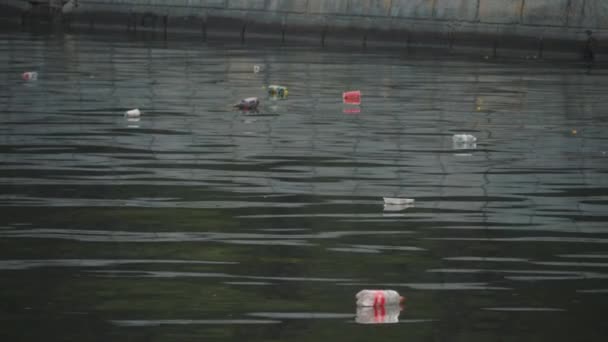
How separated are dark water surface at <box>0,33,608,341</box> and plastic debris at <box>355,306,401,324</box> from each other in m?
0.02

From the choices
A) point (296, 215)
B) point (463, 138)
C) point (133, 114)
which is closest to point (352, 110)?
point (133, 114)

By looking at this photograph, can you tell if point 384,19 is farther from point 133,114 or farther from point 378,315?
point 378,315

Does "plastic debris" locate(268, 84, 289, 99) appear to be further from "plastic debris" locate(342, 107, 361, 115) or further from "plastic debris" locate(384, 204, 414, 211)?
"plastic debris" locate(384, 204, 414, 211)

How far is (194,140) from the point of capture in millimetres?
15281

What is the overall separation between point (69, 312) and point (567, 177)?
21.3 feet

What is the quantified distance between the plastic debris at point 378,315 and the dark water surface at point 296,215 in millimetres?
23

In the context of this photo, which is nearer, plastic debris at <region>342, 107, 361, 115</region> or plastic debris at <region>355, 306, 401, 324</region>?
plastic debris at <region>355, 306, 401, 324</region>

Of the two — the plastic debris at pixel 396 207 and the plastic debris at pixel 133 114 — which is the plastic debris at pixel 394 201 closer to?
the plastic debris at pixel 396 207

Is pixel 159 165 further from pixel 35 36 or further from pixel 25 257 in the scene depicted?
pixel 35 36

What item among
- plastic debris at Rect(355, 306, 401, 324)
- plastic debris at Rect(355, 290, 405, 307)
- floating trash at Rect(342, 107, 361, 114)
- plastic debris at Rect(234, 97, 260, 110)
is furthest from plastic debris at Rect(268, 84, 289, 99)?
plastic debris at Rect(355, 306, 401, 324)

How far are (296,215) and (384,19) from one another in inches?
949

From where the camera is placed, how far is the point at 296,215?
34.9ft

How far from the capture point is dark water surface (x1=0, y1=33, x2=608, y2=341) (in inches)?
291

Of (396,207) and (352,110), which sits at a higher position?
(396,207)
